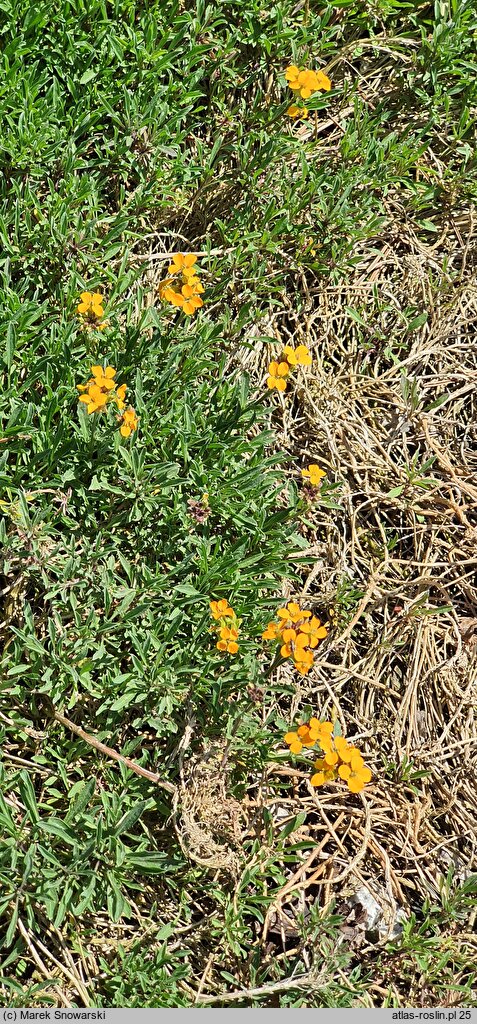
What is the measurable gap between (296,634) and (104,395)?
3.51 ft

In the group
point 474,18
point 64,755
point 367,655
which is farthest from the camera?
point 474,18

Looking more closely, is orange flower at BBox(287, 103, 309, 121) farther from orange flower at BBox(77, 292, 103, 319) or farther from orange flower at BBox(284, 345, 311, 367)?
orange flower at BBox(77, 292, 103, 319)

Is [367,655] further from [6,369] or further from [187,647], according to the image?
[6,369]

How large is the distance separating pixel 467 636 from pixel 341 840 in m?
1.02

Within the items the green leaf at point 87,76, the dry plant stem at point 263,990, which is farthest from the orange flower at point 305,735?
the green leaf at point 87,76

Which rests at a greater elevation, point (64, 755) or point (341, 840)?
point (64, 755)

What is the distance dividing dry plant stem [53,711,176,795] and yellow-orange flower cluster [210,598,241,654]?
1.63 ft

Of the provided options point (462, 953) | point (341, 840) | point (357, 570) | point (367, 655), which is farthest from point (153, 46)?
point (462, 953)

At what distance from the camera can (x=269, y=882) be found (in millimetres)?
3215

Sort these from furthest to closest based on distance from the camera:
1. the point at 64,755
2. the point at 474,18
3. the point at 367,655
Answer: the point at 474,18 → the point at 367,655 → the point at 64,755

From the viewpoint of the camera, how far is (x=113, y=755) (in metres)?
3.04

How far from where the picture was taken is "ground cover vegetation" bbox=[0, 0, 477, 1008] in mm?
3027

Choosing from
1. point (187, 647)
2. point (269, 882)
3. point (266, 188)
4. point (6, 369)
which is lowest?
point (269, 882)

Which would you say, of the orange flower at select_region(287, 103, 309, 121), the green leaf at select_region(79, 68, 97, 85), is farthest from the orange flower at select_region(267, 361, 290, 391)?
the green leaf at select_region(79, 68, 97, 85)
